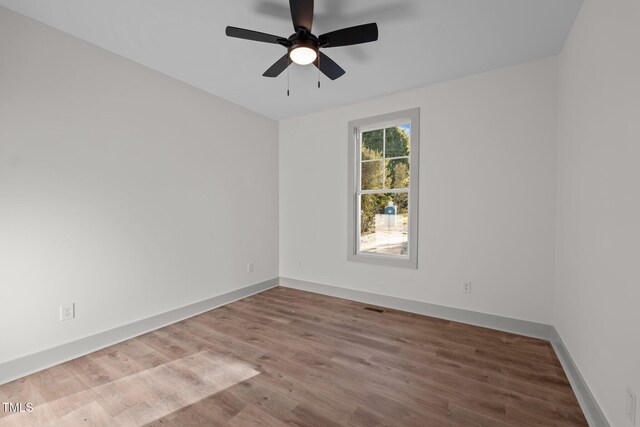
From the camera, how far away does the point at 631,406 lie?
4.15 feet

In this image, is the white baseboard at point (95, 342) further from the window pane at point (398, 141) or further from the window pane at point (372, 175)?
the window pane at point (398, 141)

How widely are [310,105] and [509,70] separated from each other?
2332 millimetres

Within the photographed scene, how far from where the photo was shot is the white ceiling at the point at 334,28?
1975mm

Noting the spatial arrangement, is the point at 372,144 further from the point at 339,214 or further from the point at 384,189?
the point at 339,214

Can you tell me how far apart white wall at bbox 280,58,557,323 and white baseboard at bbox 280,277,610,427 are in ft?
0.26

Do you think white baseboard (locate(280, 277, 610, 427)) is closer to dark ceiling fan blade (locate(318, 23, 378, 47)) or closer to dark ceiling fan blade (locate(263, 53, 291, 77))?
dark ceiling fan blade (locate(318, 23, 378, 47))

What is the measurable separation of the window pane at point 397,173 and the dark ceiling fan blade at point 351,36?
186 centimetres

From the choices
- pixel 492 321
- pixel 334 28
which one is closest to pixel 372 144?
pixel 334 28

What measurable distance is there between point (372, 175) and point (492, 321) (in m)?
2.21

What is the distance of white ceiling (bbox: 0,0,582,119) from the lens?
197 centimetres

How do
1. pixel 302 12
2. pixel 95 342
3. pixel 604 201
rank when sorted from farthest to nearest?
pixel 95 342 → pixel 302 12 → pixel 604 201

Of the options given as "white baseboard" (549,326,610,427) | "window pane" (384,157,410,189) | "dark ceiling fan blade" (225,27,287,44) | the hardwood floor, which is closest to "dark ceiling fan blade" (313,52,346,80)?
"dark ceiling fan blade" (225,27,287,44)

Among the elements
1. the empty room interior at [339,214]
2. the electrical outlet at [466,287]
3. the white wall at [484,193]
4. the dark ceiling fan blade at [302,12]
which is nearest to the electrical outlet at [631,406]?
the empty room interior at [339,214]

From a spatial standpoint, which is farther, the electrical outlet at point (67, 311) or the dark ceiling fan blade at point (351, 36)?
the electrical outlet at point (67, 311)
